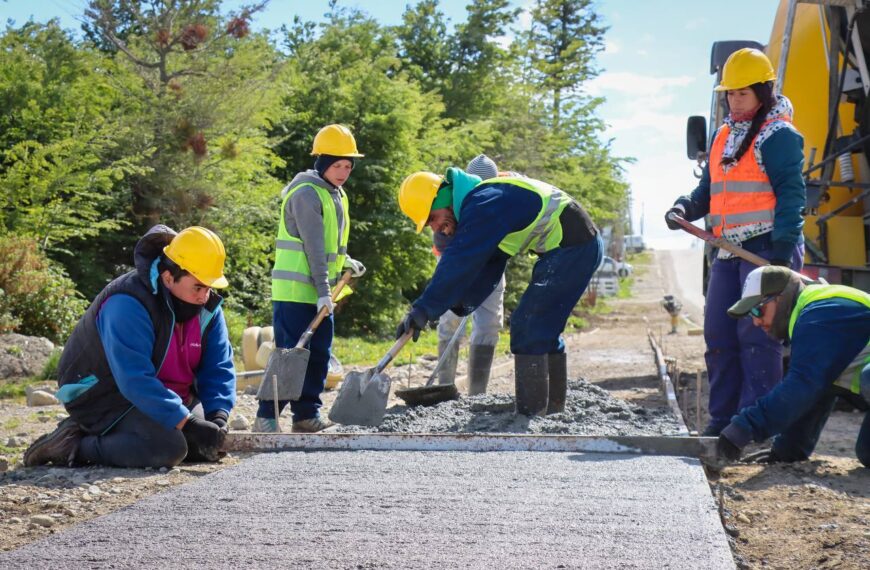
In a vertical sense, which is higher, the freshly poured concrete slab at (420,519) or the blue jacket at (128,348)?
the blue jacket at (128,348)

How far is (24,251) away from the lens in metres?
10.0

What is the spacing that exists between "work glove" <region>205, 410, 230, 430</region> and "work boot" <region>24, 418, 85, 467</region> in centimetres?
57

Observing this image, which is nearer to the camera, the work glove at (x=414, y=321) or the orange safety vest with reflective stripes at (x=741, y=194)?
the work glove at (x=414, y=321)

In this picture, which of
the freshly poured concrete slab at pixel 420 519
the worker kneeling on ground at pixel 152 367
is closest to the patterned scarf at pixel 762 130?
the freshly poured concrete slab at pixel 420 519

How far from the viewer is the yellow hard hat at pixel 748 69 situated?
524 centimetres

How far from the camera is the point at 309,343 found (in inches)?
229

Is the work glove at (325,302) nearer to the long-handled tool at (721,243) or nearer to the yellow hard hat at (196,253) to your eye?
the yellow hard hat at (196,253)

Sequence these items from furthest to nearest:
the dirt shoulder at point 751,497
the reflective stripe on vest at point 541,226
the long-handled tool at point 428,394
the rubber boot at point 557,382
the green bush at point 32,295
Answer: the green bush at point 32,295 → the long-handled tool at point 428,394 → the rubber boot at point 557,382 → the reflective stripe on vest at point 541,226 → the dirt shoulder at point 751,497

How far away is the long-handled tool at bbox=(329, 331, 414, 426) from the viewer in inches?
207

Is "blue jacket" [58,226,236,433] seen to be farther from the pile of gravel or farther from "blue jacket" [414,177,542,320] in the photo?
the pile of gravel

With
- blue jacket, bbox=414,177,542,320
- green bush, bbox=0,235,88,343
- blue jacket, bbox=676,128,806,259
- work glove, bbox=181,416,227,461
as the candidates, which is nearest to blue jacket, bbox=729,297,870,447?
blue jacket, bbox=676,128,806,259

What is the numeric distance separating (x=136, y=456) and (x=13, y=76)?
844 centimetres

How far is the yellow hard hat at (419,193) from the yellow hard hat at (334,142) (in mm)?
547

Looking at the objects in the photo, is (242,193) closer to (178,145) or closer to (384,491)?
(178,145)
